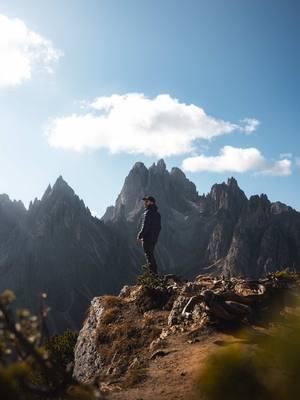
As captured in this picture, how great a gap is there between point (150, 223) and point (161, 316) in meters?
5.25

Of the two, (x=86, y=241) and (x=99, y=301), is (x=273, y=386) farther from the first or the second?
(x=86, y=241)

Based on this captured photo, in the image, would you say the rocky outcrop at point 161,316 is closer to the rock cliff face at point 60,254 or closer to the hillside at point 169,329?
the hillside at point 169,329

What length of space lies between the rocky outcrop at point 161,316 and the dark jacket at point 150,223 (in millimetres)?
2083

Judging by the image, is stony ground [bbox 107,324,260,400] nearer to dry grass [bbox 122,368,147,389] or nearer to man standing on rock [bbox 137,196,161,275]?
dry grass [bbox 122,368,147,389]

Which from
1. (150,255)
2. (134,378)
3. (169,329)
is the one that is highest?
(150,255)

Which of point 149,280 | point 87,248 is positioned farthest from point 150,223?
point 87,248

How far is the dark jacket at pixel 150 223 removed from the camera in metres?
20.0

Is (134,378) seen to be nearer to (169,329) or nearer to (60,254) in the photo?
(169,329)

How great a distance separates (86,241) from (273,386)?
17717 cm

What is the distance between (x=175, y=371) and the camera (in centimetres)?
1097

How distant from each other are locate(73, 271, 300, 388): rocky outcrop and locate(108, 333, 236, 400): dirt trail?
401 mm

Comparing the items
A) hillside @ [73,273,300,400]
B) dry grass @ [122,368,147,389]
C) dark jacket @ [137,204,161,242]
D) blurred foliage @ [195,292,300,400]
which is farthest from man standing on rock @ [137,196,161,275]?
blurred foliage @ [195,292,300,400]

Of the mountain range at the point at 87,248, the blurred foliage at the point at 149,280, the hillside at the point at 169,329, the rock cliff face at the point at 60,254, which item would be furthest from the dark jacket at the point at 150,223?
the rock cliff face at the point at 60,254

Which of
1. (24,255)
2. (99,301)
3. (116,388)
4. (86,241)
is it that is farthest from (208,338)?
(86,241)
